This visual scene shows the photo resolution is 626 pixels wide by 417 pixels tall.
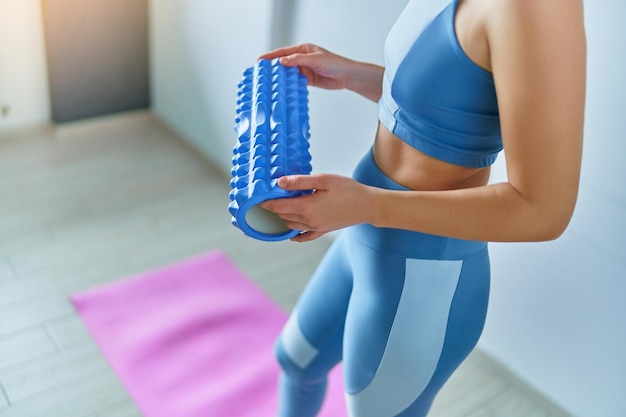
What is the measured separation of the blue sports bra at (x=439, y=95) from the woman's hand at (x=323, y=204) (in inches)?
5.0

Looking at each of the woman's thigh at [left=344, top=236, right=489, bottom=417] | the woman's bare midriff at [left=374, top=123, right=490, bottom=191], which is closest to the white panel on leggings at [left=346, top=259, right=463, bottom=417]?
the woman's thigh at [left=344, top=236, right=489, bottom=417]

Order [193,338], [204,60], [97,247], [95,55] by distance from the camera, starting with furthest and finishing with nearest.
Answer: [95,55] < [204,60] < [97,247] < [193,338]

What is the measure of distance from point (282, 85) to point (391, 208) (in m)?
0.31

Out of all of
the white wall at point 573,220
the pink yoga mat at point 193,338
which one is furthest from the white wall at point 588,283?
the pink yoga mat at point 193,338

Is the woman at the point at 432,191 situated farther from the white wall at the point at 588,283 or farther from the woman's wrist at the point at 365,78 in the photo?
the white wall at the point at 588,283

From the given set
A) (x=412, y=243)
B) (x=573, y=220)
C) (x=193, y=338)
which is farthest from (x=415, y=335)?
(x=193, y=338)

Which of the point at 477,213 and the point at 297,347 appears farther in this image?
the point at 297,347

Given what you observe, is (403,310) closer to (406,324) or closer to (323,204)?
(406,324)

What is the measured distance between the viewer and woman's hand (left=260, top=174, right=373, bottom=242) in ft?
2.90

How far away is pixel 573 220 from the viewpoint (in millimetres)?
1607

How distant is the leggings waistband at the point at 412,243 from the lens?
3.46ft

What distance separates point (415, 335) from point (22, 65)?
7.35 ft

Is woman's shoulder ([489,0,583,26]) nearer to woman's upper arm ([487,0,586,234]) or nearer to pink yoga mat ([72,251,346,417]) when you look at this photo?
woman's upper arm ([487,0,586,234])

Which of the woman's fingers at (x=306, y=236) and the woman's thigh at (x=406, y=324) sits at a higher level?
the woman's fingers at (x=306, y=236)
